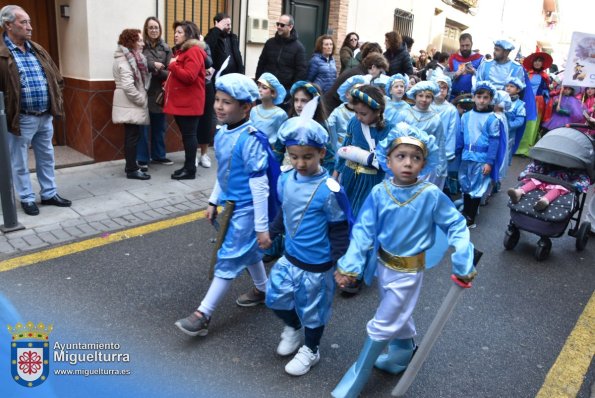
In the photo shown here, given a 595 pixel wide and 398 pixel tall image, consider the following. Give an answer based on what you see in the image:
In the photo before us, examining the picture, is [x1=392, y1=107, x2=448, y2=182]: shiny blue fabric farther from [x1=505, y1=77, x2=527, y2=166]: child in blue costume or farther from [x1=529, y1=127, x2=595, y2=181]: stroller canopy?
[x1=505, y1=77, x2=527, y2=166]: child in blue costume

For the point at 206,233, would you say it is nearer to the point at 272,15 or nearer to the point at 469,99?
the point at 469,99

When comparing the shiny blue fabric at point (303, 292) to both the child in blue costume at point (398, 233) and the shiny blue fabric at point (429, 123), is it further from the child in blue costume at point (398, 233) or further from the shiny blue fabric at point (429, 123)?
the shiny blue fabric at point (429, 123)

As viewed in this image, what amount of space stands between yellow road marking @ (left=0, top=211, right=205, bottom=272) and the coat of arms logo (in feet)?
4.82

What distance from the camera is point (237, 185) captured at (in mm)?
3164

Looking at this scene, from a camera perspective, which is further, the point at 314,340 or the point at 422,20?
the point at 422,20

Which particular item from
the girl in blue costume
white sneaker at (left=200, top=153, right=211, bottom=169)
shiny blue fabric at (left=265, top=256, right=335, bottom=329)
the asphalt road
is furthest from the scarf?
shiny blue fabric at (left=265, top=256, right=335, bottom=329)

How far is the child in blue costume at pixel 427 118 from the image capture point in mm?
4633

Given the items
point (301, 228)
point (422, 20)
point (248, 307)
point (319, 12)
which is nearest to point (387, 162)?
point (301, 228)

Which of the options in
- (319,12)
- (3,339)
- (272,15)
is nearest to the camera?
(3,339)

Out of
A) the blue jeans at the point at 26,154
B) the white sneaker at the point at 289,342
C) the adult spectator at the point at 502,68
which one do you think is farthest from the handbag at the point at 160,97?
the adult spectator at the point at 502,68

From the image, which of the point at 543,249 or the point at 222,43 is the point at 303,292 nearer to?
the point at 543,249

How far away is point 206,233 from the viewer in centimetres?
491

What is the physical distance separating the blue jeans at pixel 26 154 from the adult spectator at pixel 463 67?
6.17 meters

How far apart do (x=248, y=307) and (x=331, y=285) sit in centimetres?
97
